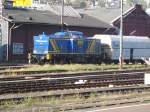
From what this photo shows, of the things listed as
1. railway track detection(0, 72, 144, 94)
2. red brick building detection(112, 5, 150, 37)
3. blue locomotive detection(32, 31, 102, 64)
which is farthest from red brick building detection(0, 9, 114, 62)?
railway track detection(0, 72, 144, 94)

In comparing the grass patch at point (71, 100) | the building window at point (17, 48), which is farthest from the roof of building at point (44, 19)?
the grass patch at point (71, 100)

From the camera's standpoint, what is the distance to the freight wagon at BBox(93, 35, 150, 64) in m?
46.0

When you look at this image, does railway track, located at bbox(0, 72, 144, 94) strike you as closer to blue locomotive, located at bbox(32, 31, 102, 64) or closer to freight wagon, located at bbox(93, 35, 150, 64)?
blue locomotive, located at bbox(32, 31, 102, 64)

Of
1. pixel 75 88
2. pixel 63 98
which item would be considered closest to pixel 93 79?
pixel 75 88

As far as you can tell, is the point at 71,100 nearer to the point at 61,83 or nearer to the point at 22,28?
the point at 61,83

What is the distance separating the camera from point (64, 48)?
42.8 m

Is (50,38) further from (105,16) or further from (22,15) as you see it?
(105,16)

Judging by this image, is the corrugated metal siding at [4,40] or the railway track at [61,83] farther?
the corrugated metal siding at [4,40]

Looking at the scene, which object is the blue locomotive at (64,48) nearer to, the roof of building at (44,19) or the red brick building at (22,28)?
the red brick building at (22,28)

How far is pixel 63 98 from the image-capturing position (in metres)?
17.6

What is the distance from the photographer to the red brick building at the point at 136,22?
222 ft

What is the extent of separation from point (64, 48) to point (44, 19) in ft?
43.0

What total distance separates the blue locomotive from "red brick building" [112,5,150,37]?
21816 mm

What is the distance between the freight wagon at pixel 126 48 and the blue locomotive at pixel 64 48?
4.80ft
